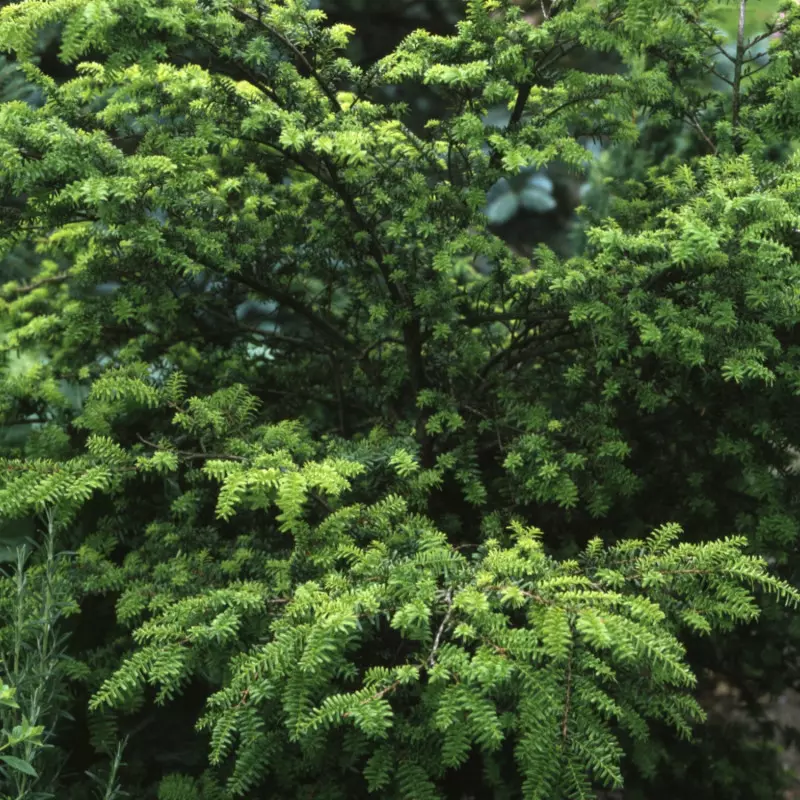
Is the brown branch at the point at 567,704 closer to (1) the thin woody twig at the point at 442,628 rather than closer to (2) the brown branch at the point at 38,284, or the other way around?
(1) the thin woody twig at the point at 442,628

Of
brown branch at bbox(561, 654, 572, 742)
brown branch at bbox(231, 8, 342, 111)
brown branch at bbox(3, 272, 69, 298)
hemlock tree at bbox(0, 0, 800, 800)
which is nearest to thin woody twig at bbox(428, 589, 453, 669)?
hemlock tree at bbox(0, 0, 800, 800)

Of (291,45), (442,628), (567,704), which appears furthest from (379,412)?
(567,704)

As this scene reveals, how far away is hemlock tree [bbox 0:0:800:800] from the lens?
55.2 inches

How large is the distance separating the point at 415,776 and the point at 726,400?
1.28 metres

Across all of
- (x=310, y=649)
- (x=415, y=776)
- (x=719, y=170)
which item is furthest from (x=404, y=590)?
(x=719, y=170)

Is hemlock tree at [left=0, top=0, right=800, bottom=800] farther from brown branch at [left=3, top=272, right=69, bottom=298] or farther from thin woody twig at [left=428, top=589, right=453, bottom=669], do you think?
brown branch at [left=3, top=272, right=69, bottom=298]

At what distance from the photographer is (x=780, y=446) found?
214 centimetres

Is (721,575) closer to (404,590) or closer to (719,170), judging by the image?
(404,590)

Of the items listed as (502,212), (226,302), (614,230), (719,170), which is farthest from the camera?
(502,212)

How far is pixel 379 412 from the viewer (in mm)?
2535

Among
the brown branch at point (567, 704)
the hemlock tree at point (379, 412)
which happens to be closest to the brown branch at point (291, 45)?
the hemlock tree at point (379, 412)

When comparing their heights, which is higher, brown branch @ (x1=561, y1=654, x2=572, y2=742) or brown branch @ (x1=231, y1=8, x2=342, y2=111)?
brown branch @ (x1=231, y1=8, x2=342, y2=111)

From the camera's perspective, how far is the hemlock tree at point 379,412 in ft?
4.60

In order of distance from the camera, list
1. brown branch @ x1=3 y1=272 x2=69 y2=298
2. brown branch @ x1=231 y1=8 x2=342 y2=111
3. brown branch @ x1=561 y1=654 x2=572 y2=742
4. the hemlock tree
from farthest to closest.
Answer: brown branch @ x1=3 y1=272 x2=69 y2=298 < brown branch @ x1=231 y1=8 x2=342 y2=111 < the hemlock tree < brown branch @ x1=561 y1=654 x2=572 y2=742
